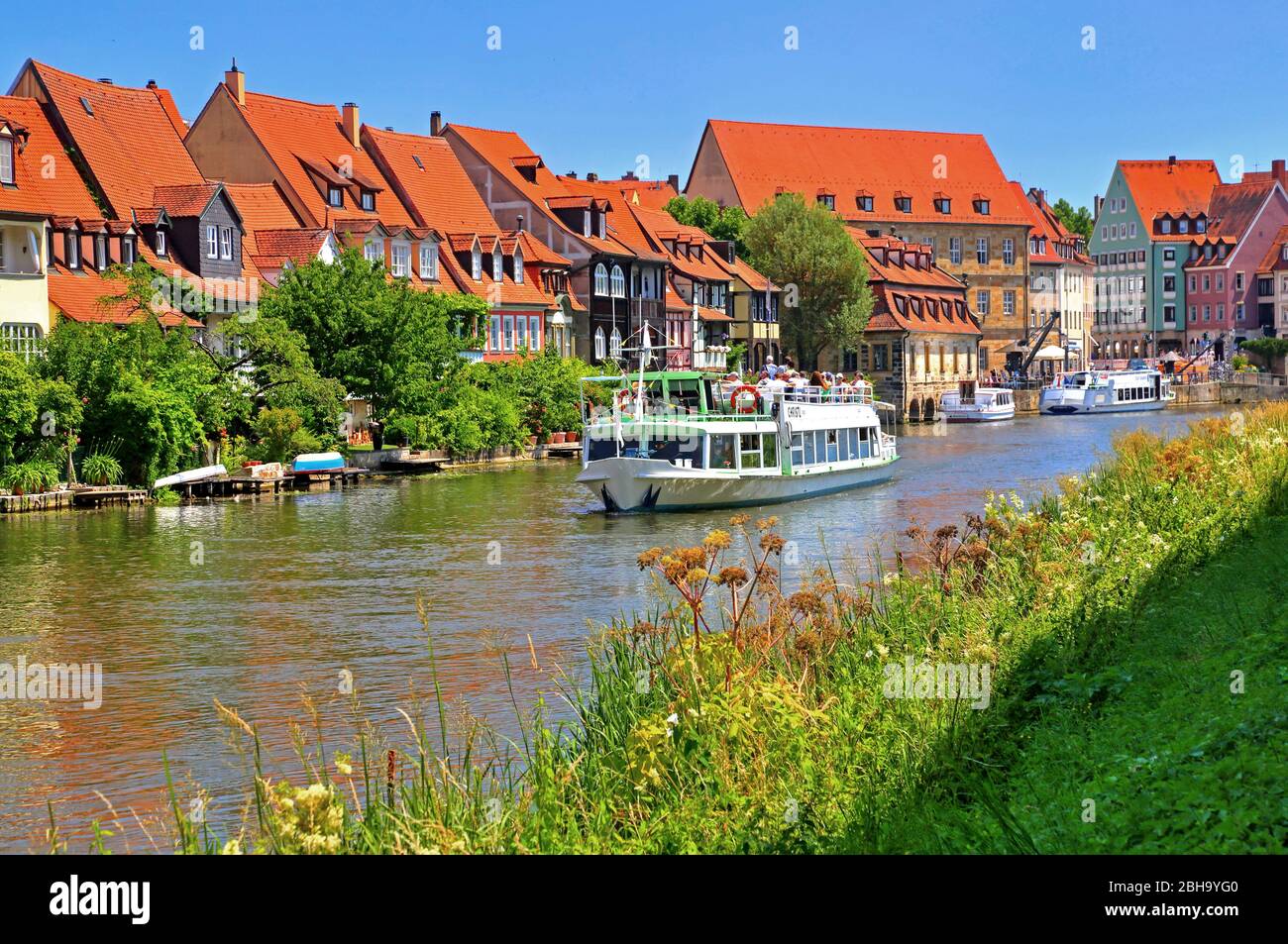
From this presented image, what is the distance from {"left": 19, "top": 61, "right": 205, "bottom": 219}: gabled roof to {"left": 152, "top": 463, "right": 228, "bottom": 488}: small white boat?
1069cm

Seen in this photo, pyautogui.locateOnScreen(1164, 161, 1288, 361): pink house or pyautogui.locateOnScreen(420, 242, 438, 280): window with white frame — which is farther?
pyautogui.locateOnScreen(1164, 161, 1288, 361): pink house

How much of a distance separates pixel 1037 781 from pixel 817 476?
123 feet

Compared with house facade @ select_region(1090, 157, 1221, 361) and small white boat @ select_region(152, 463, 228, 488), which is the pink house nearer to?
house facade @ select_region(1090, 157, 1221, 361)

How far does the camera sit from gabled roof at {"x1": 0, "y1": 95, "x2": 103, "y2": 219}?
1805 inches

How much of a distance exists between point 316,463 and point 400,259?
18809mm

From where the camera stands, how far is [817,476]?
46.6m

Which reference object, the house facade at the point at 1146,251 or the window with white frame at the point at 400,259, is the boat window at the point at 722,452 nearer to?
the window with white frame at the point at 400,259

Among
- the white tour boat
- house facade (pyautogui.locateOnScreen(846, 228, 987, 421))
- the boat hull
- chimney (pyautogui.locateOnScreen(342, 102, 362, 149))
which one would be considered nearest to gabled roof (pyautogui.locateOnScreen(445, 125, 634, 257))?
chimney (pyautogui.locateOnScreen(342, 102, 362, 149))

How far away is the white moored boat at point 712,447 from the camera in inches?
1601

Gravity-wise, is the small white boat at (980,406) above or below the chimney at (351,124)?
below

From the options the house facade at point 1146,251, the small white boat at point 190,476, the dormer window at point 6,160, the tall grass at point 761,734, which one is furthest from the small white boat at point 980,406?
the tall grass at point 761,734

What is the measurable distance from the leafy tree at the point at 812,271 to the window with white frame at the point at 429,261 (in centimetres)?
3060
